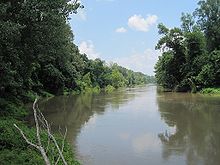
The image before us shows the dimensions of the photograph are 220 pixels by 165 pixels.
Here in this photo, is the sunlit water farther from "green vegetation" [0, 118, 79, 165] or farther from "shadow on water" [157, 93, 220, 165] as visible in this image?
"green vegetation" [0, 118, 79, 165]

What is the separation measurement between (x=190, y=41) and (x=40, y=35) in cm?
4760

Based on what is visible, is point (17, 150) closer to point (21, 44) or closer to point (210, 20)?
point (21, 44)

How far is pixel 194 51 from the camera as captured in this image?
212 feet

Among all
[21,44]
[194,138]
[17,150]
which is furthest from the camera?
[21,44]

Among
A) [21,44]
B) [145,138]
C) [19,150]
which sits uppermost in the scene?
[21,44]

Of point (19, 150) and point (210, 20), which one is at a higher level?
point (210, 20)

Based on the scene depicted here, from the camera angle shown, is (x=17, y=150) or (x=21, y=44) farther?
(x=21, y=44)

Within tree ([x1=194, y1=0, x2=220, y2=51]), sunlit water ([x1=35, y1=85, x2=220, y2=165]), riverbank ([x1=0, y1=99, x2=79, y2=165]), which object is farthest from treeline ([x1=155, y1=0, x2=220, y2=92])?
riverbank ([x1=0, y1=99, x2=79, y2=165])

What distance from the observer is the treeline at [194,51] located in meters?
57.8

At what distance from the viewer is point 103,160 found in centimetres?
1329

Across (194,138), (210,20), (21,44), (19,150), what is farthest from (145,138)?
(210,20)

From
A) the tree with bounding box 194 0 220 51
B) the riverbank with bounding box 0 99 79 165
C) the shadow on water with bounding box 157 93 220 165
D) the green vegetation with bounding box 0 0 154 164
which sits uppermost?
the tree with bounding box 194 0 220 51

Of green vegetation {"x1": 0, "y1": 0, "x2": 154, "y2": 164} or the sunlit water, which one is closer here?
green vegetation {"x1": 0, "y1": 0, "x2": 154, "y2": 164}

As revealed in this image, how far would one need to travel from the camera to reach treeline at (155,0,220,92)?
5784cm
